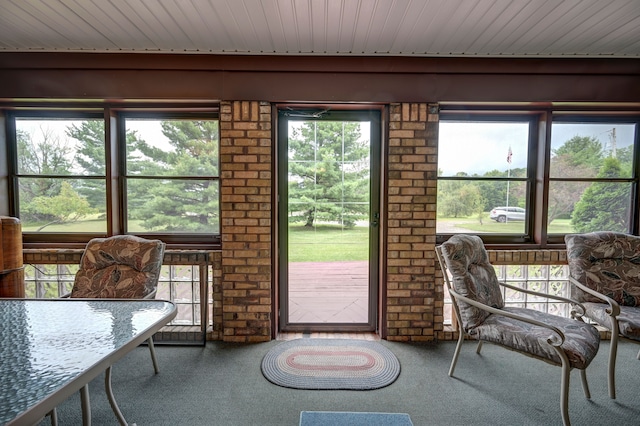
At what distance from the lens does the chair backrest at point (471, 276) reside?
2186 mm

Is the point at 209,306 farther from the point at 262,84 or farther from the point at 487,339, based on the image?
the point at 487,339

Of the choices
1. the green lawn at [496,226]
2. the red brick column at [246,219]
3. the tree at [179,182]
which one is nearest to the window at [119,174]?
the tree at [179,182]

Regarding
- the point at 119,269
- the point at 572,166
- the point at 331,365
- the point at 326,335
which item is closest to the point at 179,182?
the point at 119,269

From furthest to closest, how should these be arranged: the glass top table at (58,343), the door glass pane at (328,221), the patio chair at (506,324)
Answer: the door glass pane at (328,221), the patio chair at (506,324), the glass top table at (58,343)

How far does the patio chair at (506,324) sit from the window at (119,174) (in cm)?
215

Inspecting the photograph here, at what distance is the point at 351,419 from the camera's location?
1796 millimetres

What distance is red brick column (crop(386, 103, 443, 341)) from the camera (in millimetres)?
2697

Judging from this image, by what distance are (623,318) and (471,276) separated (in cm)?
101

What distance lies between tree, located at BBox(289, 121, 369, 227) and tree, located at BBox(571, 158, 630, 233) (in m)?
2.09

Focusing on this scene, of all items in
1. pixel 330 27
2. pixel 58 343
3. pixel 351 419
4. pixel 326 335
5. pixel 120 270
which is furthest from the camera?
pixel 326 335

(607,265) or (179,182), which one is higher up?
(179,182)

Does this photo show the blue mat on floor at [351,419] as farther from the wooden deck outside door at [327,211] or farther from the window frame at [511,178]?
the window frame at [511,178]

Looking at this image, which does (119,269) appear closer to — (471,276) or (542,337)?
(471,276)

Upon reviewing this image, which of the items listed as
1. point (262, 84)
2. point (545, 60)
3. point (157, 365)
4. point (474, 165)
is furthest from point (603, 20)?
point (157, 365)
